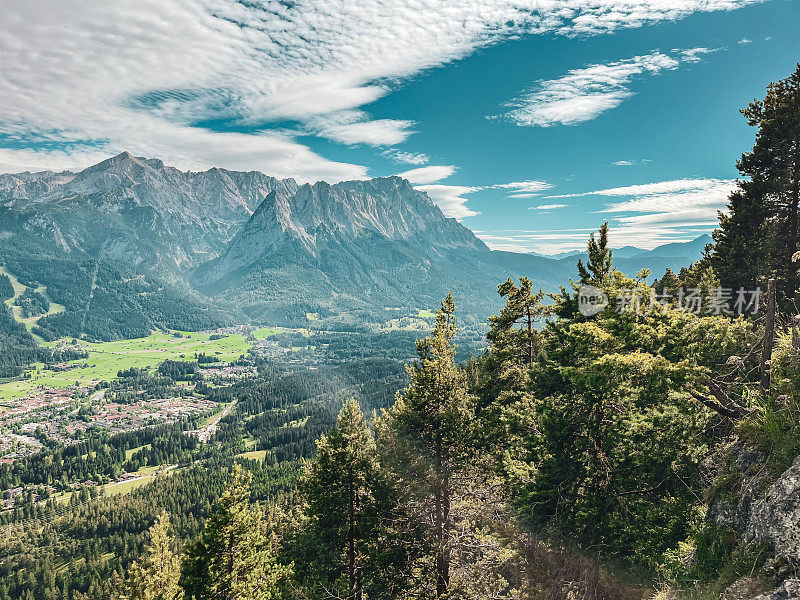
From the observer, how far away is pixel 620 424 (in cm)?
1472

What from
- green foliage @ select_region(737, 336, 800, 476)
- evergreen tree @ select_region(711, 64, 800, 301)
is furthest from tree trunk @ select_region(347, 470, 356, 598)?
evergreen tree @ select_region(711, 64, 800, 301)

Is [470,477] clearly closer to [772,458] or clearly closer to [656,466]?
[656,466]

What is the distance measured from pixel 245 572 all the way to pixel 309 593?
3696 mm

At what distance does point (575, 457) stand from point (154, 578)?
762 inches

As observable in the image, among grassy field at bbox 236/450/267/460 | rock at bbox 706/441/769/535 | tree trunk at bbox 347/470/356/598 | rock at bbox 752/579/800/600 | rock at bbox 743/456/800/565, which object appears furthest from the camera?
grassy field at bbox 236/450/267/460

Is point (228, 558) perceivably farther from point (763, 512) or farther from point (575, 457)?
point (763, 512)

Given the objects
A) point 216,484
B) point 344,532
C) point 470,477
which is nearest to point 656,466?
point 470,477

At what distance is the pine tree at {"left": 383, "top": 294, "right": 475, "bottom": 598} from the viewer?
1672 centimetres

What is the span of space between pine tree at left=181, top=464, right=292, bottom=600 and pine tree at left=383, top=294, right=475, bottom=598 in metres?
7.95

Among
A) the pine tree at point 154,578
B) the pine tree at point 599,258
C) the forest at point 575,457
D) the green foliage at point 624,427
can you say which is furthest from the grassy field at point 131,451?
the pine tree at point 599,258

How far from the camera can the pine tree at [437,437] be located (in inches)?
658

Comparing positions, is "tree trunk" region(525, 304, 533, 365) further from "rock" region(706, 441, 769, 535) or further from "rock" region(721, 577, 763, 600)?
"rock" region(721, 577, 763, 600)

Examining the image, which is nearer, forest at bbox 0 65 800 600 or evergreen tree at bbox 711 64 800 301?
forest at bbox 0 65 800 600

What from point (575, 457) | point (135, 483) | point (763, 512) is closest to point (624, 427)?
point (575, 457)
